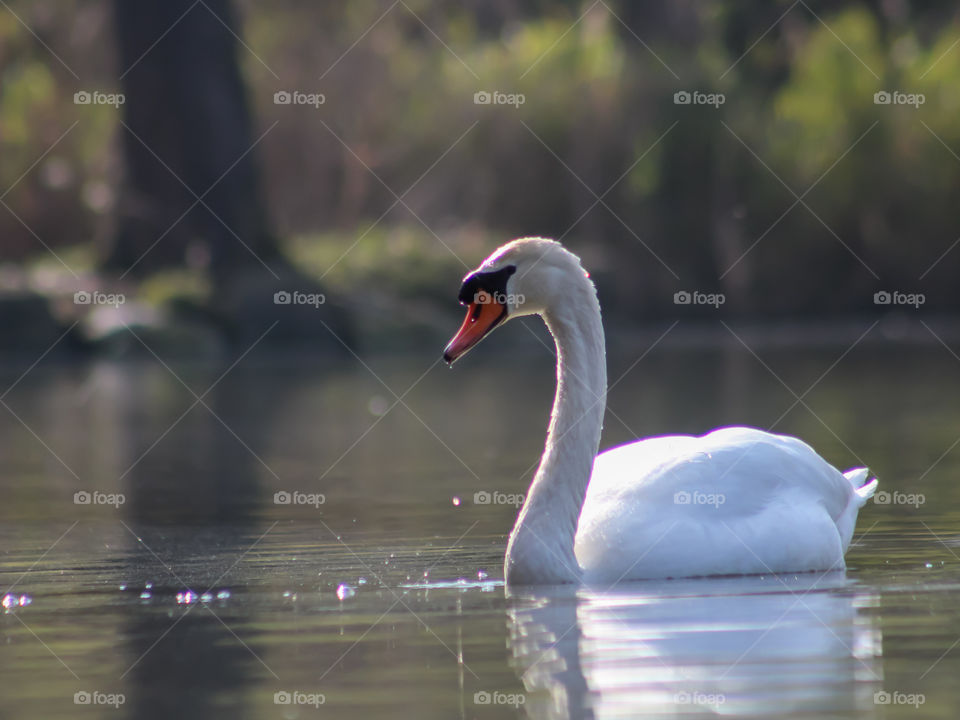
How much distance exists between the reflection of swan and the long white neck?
0.75 ft

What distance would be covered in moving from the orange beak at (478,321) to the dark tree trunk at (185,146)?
796 inches

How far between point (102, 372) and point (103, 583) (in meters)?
16.4

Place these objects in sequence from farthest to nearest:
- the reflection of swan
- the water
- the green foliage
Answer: the green foliage, the water, the reflection of swan

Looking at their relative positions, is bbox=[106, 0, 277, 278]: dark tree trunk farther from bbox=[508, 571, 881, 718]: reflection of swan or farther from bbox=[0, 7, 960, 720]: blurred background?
bbox=[508, 571, 881, 718]: reflection of swan

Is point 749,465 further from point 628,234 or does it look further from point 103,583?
point 628,234

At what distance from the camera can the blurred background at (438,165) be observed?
90.5ft

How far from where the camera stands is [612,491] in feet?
24.5

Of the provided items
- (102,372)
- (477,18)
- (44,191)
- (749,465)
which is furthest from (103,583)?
(477,18)

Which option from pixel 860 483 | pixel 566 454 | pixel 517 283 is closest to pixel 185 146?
pixel 860 483

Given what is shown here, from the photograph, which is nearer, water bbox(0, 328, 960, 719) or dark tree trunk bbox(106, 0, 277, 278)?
water bbox(0, 328, 960, 719)

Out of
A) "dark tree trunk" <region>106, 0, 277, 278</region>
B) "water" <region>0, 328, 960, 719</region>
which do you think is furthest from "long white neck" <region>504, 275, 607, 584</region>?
"dark tree trunk" <region>106, 0, 277, 278</region>

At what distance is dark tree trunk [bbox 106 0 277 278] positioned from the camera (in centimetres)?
2759

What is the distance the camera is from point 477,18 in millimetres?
47781

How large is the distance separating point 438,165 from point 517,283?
85.6 ft
